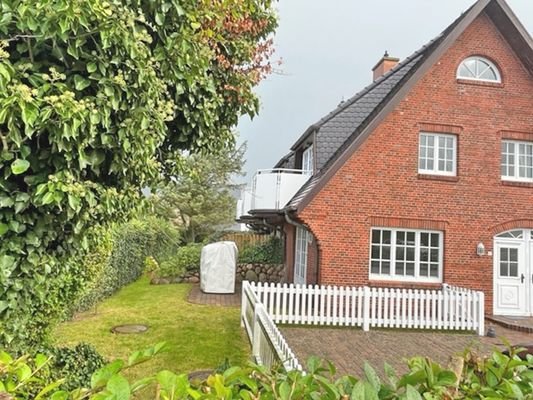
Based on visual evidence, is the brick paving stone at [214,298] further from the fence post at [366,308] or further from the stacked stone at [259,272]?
the fence post at [366,308]

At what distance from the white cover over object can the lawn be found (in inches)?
60.7

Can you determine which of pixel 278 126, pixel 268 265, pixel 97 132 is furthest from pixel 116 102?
pixel 278 126

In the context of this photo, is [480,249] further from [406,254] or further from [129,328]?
[129,328]

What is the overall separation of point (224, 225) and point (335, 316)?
21.3 meters

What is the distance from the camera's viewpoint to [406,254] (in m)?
12.3

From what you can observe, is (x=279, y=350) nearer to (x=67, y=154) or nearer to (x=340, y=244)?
(x=67, y=154)

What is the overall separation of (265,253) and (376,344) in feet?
38.8

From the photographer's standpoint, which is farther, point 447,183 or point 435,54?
point 447,183

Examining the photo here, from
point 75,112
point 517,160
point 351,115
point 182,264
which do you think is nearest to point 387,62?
point 351,115

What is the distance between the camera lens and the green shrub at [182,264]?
18.7 meters

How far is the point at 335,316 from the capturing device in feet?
35.0

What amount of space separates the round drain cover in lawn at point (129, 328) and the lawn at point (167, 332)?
0.16 meters

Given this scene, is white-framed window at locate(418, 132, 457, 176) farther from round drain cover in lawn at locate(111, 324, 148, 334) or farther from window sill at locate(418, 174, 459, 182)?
round drain cover in lawn at locate(111, 324, 148, 334)

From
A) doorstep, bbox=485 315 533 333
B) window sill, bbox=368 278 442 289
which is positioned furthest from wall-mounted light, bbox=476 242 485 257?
doorstep, bbox=485 315 533 333
